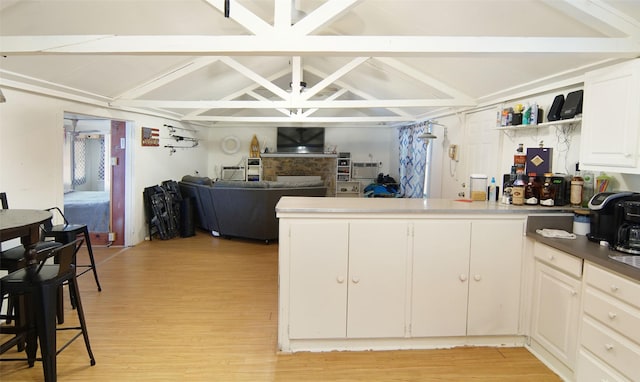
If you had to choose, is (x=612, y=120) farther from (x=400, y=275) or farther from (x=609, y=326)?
(x=400, y=275)

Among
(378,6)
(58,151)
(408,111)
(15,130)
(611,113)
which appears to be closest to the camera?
(611,113)

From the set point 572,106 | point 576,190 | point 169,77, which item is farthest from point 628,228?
point 169,77

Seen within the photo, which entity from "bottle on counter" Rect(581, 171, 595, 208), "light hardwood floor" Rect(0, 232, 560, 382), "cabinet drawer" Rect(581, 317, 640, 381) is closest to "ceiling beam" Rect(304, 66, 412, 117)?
"bottle on counter" Rect(581, 171, 595, 208)

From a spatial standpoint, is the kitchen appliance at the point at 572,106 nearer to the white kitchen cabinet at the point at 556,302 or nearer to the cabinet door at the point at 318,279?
the white kitchen cabinet at the point at 556,302

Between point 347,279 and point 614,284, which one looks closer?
point 614,284

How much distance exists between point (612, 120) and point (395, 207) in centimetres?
140

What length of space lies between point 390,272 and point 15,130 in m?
3.41

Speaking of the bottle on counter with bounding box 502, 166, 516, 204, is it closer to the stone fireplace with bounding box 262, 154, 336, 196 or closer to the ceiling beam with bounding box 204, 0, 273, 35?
the ceiling beam with bounding box 204, 0, 273, 35

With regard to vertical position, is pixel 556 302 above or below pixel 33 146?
below

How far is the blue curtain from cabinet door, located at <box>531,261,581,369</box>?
164 inches

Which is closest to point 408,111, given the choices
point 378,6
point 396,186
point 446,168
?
point 446,168

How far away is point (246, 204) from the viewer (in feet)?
17.3

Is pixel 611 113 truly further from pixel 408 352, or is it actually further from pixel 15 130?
pixel 15 130

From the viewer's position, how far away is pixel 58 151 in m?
3.58
